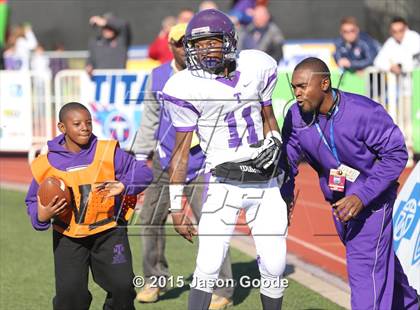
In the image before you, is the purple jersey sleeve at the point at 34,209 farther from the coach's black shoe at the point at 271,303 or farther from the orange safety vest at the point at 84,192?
the coach's black shoe at the point at 271,303

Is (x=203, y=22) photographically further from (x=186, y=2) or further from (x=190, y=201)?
(x=186, y=2)

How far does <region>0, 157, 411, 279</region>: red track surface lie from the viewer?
9.04 meters

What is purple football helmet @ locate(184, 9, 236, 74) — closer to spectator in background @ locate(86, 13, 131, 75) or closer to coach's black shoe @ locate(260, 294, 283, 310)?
coach's black shoe @ locate(260, 294, 283, 310)

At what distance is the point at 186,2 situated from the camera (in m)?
25.4

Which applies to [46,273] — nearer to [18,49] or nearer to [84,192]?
[84,192]

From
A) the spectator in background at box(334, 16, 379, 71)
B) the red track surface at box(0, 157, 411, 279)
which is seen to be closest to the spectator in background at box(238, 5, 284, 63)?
the spectator in background at box(334, 16, 379, 71)

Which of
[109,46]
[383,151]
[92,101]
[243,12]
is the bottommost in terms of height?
[92,101]

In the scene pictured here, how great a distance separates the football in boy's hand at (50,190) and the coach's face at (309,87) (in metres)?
1.52

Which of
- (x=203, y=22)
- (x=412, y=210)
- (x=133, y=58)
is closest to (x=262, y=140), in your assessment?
(x=203, y=22)

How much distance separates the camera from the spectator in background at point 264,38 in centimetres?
1540

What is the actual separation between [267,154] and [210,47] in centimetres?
74

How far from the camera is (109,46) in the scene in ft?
54.4

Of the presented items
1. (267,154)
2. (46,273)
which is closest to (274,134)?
(267,154)

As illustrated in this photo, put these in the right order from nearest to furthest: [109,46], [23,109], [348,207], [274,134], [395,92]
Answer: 1. [348,207]
2. [274,134]
3. [395,92]
4. [23,109]
5. [109,46]
